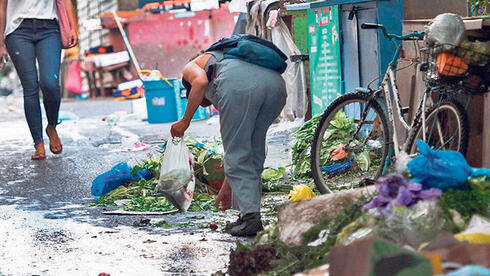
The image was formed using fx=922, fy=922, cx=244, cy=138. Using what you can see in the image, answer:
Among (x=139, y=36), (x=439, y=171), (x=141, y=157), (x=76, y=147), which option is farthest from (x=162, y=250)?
(x=139, y=36)

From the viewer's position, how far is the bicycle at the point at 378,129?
6078 mm

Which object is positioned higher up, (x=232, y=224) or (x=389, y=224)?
(x=389, y=224)

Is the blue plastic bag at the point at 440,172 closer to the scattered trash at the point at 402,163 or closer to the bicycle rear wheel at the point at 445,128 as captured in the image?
the scattered trash at the point at 402,163

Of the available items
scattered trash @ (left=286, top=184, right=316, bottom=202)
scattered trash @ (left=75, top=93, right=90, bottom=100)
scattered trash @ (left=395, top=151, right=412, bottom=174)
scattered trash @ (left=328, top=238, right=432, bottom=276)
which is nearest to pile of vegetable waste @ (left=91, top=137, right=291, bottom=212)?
scattered trash @ (left=286, top=184, right=316, bottom=202)

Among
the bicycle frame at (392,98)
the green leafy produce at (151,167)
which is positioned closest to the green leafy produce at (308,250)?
the bicycle frame at (392,98)

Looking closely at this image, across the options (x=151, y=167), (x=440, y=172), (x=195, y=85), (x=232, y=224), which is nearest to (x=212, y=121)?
(x=151, y=167)

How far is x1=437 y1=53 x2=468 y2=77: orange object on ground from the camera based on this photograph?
5.81 m

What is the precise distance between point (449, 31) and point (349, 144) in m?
1.66

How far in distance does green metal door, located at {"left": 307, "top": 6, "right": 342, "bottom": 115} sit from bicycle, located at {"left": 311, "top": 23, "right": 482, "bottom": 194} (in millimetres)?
2125

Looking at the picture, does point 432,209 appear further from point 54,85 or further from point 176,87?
point 176,87

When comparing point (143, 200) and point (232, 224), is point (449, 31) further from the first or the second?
point (143, 200)

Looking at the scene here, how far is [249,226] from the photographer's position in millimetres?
5660

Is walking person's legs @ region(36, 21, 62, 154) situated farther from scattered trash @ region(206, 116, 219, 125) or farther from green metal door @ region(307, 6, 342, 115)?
scattered trash @ region(206, 116, 219, 125)

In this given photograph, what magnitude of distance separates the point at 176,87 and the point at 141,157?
Answer: 4.39 metres
